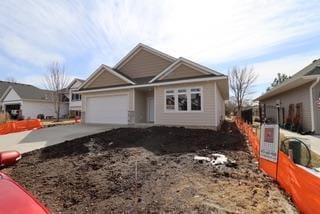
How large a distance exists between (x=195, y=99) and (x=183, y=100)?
0.79 meters

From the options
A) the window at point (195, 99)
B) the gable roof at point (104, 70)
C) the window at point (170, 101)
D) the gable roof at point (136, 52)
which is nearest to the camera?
the window at point (195, 99)

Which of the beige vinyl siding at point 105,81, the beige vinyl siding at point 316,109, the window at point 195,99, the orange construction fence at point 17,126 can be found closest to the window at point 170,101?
the window at point 195,99

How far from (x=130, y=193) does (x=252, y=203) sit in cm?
245

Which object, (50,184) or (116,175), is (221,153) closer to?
(116,175)

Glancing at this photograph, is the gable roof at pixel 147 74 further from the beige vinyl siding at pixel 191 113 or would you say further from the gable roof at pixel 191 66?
the beige vinyl siding at pixel 191 113

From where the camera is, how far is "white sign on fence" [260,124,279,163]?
6410 millimetres

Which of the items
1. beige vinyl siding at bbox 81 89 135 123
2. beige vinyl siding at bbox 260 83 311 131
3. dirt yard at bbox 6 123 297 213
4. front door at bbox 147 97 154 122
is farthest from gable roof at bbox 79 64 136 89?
beige vinyl siding at bbox 260 83 311 131

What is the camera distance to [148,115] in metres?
20.0

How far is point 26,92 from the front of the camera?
40.0 metres

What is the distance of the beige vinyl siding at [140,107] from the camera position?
1883cm

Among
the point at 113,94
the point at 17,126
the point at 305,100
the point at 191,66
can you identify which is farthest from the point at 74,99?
the point at 305,100

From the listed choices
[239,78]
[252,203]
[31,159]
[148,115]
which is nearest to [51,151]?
[31,159]

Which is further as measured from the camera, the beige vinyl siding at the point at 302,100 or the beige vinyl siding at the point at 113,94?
the beige vinyl siding at the point at 113,94

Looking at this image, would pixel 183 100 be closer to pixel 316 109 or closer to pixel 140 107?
pixel 140 107
